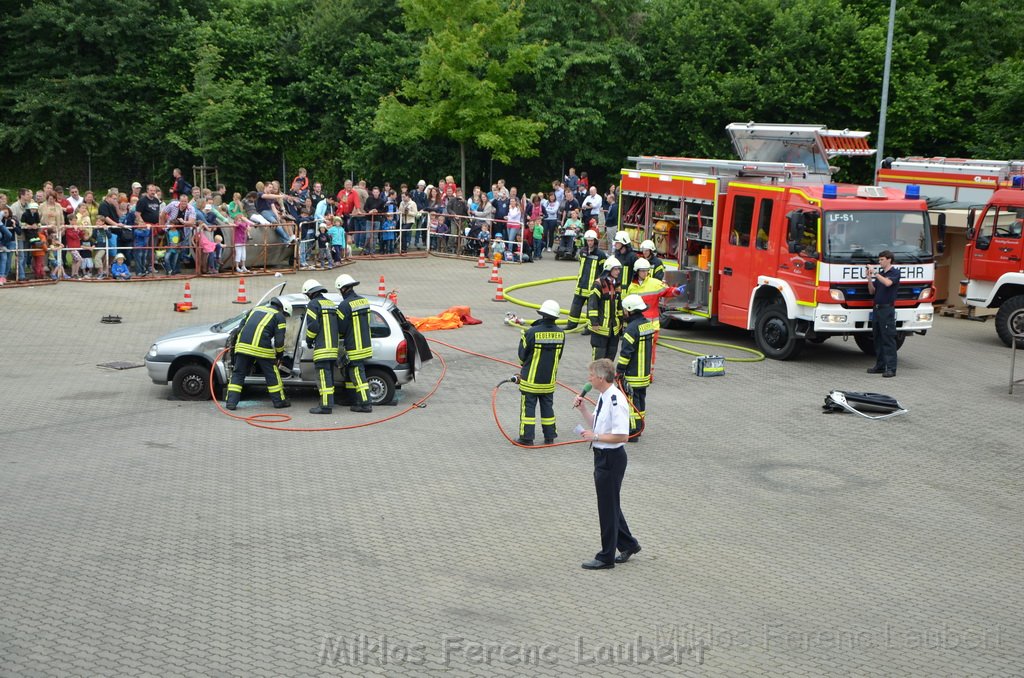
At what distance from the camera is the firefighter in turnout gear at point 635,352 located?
12797mm

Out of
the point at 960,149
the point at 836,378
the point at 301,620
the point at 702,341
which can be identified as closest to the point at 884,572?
the point at 301,620

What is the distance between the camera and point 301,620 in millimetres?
8109

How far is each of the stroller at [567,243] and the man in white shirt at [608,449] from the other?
20.1m

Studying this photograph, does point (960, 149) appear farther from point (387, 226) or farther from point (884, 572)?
point (884, 572)

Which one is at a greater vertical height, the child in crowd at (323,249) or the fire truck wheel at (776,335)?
the child in crowd at (323,249)

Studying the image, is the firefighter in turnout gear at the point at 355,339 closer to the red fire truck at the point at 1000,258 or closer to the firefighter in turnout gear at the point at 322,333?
the firefighter in turnout gear at the point at 322,333

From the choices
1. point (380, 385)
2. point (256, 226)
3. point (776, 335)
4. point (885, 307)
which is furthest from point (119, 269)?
point (885, 307)

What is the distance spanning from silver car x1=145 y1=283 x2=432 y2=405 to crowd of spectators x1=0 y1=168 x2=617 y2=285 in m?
8.63

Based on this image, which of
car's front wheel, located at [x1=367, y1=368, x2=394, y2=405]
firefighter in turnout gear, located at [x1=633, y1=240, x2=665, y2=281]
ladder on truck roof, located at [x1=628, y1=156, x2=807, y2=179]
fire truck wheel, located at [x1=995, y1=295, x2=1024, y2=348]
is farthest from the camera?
fire truck wheel, located at [x1=995, y1=295, x2=1024, y2=348]

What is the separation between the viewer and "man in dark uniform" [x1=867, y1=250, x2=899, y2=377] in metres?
16.6

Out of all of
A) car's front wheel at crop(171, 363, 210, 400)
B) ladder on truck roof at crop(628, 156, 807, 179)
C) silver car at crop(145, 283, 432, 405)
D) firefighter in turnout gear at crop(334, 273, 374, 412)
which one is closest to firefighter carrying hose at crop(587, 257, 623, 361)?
silver car at crop(145, 283, 432, 405)

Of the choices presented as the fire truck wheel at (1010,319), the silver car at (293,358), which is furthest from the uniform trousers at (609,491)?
the fire truck wheel at (1010,319)

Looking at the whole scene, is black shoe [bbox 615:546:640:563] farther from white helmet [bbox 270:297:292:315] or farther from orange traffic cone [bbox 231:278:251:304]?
orange traffic cone [bbox 231:278:251:304]

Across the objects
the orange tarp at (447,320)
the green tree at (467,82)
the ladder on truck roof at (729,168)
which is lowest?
the orange tarp at (447,320)
